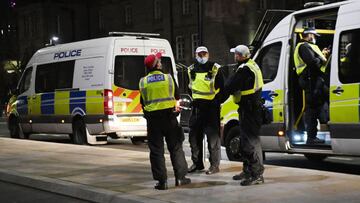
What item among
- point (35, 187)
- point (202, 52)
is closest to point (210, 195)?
point (202, 52)

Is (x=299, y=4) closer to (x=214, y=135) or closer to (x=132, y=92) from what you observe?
(x=132, y=92)

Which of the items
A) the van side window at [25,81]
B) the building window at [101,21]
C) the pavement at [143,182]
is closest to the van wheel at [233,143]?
the pavement at [143,182]

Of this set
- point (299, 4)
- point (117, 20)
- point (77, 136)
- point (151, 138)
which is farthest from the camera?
point (117, 20)

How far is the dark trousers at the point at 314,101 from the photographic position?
30.2ft

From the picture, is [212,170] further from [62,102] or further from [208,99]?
[62,102]

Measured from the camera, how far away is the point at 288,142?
9469 millimetres

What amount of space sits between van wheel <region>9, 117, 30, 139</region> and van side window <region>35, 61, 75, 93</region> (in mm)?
1782

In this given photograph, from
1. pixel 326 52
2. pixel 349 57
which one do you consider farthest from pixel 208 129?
pixel 326 52

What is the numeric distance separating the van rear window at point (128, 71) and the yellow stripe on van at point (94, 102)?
1.82 ft

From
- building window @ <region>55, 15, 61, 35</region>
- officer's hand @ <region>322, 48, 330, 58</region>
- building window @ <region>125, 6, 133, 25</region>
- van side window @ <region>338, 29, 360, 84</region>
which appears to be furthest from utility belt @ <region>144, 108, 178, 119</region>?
building window @ <region>55, 15, 61, 35</region>

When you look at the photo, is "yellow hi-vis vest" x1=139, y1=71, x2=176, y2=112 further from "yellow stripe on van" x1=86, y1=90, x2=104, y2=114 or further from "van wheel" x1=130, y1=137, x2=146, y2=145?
"van wheel" x1=130, y1=137, x2=146, y2=145

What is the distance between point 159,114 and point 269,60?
10.7ft

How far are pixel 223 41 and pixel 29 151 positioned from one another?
92.3 feet

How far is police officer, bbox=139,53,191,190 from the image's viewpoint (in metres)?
7.45
